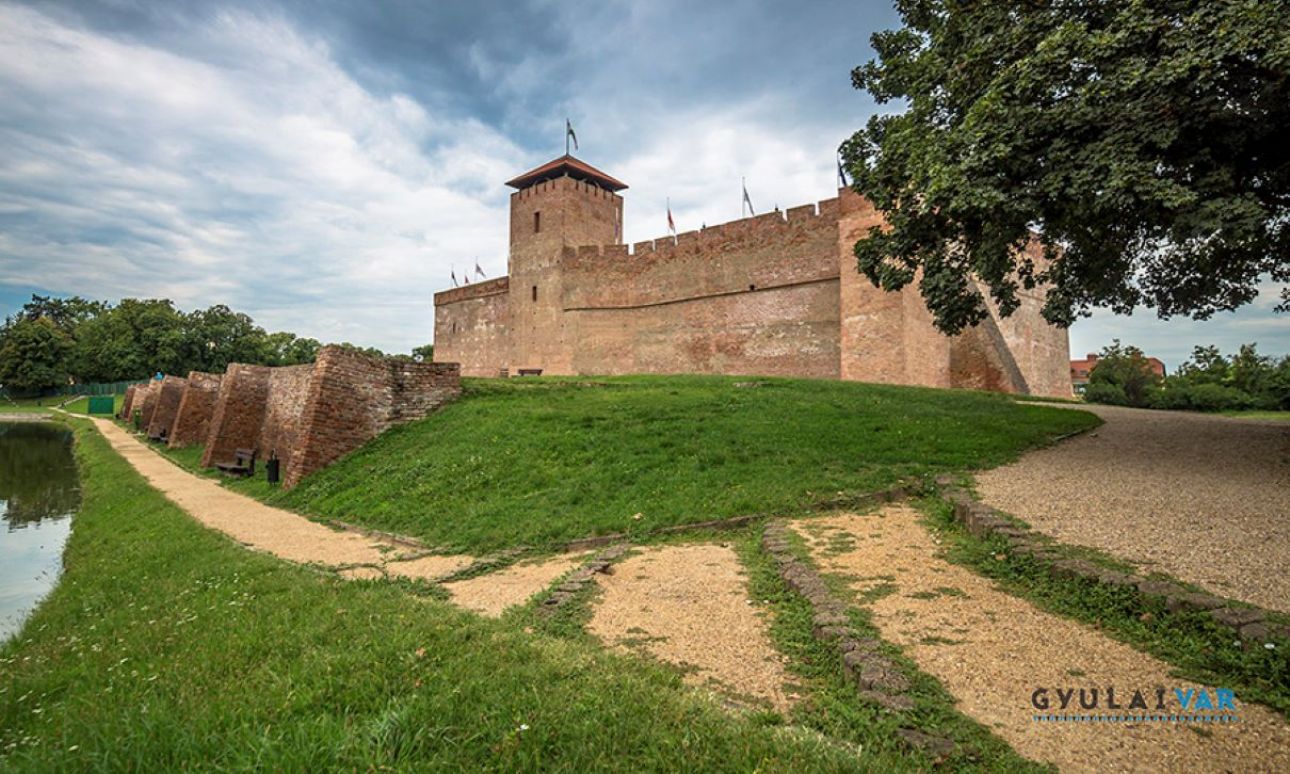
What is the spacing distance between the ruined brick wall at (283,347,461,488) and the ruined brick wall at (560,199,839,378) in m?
15.5

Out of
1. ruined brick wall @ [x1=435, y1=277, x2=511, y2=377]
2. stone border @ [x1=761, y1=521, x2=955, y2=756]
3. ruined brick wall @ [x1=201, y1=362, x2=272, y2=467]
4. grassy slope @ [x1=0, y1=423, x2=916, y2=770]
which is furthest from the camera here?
ruined brick wall @ [x1=435, y1=277, x2=511, y2=377]

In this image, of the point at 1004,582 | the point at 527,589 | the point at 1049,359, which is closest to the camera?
the point at 1004,582

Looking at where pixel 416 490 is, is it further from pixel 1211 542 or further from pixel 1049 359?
pixel 1049 359

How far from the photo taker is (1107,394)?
24203mm

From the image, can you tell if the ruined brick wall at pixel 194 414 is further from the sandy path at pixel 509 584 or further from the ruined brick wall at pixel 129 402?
the sandy path at pixel 509 584

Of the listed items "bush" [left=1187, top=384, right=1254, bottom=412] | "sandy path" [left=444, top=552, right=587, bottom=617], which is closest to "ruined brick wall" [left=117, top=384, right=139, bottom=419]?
"sandy path" [left=444, top=552, right=587, bottom=617]

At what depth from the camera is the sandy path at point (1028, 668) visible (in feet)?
8.29

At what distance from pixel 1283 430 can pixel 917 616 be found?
38.9 feet

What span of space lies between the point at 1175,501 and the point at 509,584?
6503 millimetres

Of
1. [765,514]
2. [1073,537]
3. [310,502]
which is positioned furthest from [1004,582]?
[310,502]

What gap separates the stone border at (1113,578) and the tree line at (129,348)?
5209 cm

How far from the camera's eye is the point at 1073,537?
17.1 ft

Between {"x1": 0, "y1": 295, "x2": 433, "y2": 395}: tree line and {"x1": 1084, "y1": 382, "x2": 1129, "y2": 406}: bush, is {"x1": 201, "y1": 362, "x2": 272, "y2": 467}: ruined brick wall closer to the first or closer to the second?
{"x1": 1084, "y1": 382, "x2": 1129, "y2": 406}: bush

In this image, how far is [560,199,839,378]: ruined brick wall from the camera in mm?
24125
